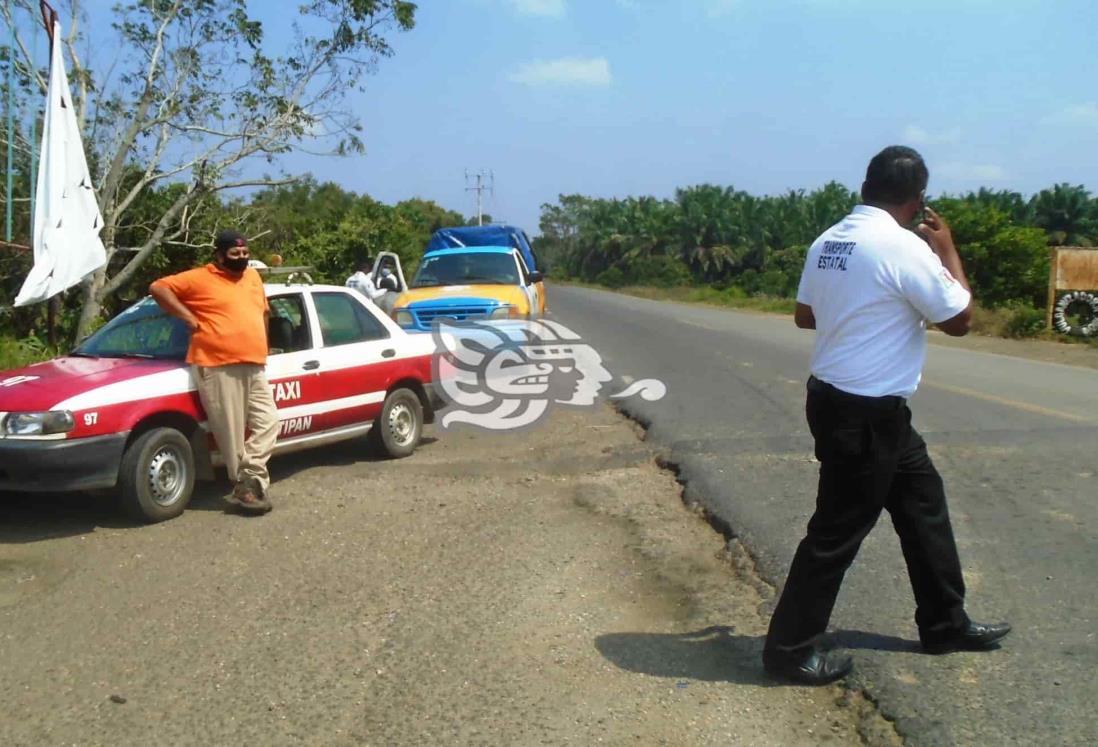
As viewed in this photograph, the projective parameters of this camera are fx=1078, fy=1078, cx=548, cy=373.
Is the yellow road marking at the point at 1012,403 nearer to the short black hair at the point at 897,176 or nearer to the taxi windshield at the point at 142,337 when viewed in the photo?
the short black hair at the point at 897,176

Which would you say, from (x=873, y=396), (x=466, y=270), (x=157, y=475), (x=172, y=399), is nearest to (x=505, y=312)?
(x=466, y=270)

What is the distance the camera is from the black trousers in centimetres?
389

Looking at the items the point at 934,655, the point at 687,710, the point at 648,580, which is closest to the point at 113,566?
the point at 648,580

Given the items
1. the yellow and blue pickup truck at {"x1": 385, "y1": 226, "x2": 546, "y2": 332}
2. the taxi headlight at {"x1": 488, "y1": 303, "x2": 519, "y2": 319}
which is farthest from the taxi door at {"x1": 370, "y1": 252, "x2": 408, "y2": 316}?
the taxi headlight at {"x1": 488, "y1": 303, "x2": 519, "y2": 319}

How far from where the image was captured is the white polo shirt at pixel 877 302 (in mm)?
3779

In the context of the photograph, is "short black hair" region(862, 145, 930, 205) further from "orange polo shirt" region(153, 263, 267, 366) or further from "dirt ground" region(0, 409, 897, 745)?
"orange polo shirt" region(153, 263, 267, 366)

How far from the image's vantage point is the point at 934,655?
13.9 ft

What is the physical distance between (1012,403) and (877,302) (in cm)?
798

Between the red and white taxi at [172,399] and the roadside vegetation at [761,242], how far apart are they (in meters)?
19.1

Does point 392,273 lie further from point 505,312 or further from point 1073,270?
point 1073,270

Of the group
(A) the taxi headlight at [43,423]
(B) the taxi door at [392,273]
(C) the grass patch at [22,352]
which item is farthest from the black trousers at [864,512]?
(B) the taxi door at [392,273]

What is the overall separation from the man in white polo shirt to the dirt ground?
0.42 metres

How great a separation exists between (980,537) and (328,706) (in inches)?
148

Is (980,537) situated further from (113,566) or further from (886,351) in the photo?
(113,566)
